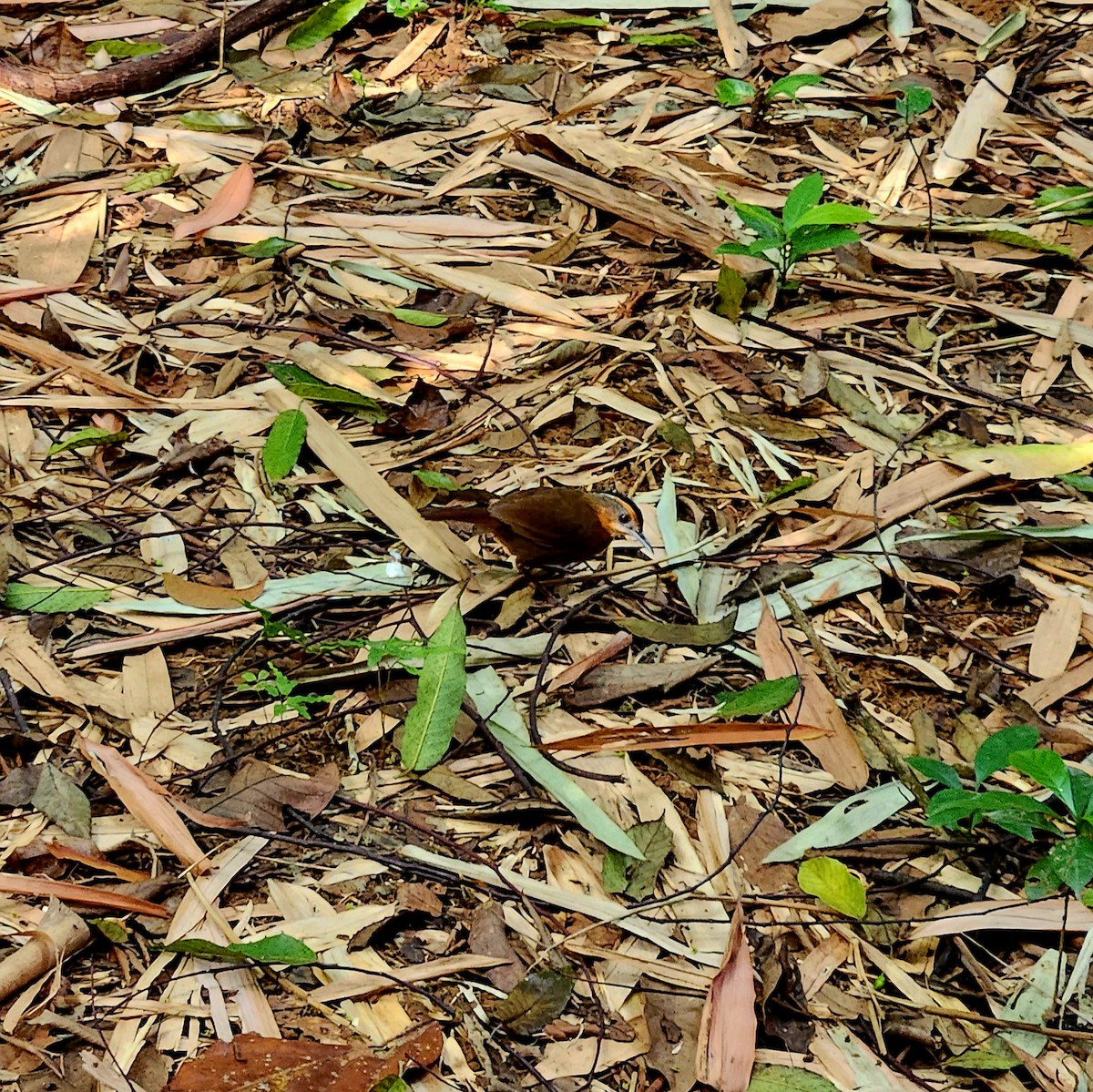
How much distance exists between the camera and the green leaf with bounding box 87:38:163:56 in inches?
118

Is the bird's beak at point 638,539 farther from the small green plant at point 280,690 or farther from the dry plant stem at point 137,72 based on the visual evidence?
the dry plant stem at point 137,72

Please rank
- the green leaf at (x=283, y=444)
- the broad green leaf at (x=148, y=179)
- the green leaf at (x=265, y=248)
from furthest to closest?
the broad green leaf at (x=148, y=179) < the green leaf at (x=265, y=248) < the green leaf at (x=283, y=444)

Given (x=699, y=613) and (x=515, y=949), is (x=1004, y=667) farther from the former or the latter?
(x=515, y=949)

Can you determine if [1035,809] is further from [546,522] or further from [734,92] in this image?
[734,92]

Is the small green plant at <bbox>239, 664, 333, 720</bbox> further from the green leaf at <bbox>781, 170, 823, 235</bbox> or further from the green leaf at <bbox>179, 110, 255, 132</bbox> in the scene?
the green leaf at <bbox>179, 110, 255, 132</bbox>

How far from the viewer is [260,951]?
4.70ft

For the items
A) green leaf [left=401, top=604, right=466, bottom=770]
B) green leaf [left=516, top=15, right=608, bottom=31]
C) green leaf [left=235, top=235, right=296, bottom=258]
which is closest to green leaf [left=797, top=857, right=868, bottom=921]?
green leaf [left=401, top=604, right=466, bottom=770]

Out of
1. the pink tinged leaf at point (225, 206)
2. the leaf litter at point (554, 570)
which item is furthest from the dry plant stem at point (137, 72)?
the pink tinged leaf at point (225, 206)

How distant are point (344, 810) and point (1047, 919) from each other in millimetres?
917

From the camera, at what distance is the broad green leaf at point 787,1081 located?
1339 mm

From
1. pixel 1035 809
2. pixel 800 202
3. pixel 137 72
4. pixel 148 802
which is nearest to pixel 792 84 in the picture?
pixel 800 202

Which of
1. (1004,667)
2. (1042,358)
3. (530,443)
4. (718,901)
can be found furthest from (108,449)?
(1042,358)

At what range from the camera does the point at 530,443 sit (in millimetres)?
2146

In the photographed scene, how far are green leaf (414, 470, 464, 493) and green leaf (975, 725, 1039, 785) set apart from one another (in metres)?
0.93
